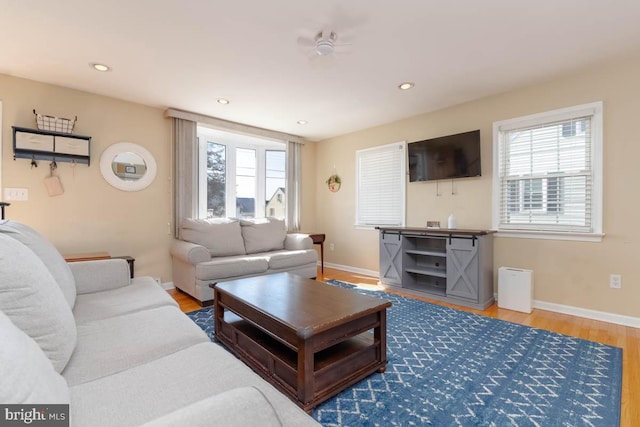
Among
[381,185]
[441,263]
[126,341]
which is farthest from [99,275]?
[381,185]

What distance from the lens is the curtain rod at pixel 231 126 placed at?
12.8 ft

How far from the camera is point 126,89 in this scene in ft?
10.8

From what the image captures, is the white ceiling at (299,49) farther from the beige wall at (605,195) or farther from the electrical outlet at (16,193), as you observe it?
the electrical outlet at (16,193)

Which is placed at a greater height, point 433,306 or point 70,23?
point 70,23

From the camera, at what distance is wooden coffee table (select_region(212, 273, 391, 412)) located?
1.56 meters

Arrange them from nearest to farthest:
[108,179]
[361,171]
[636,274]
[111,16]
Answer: [111,16], [636,274], [108,179], [361,171]

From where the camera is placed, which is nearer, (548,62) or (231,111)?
(548,62)

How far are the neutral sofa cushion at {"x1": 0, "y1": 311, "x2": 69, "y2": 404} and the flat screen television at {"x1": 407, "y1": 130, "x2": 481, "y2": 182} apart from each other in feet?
12.6

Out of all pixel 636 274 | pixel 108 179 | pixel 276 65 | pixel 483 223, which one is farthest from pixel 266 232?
pixel 636 274

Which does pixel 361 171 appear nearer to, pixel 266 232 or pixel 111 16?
pixel 266 232

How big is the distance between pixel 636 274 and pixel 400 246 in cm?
216

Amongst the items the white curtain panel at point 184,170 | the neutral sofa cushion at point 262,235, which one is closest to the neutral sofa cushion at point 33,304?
the white curtain panel at point 184,170

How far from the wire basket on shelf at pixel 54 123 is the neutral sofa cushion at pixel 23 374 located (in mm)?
3303

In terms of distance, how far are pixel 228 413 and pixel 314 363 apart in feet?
3.71
